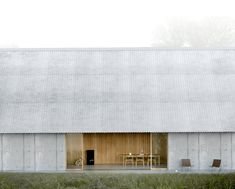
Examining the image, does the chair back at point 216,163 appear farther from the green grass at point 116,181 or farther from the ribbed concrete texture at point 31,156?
the ribbed concrete texture at point 31,156

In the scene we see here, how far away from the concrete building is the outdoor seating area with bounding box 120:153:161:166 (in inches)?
9.9

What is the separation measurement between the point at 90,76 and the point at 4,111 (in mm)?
4488

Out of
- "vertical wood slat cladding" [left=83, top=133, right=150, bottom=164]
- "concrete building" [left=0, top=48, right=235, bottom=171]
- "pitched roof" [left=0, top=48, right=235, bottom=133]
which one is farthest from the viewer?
"vertical wood slat cladding" [left=83, top=133, right=150, bottom=164]

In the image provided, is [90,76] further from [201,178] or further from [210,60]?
[201,178]

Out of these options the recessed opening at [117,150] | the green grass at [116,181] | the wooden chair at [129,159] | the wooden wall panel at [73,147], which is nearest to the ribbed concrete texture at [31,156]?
the recessed opening at [117,150]

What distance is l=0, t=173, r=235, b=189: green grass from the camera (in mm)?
20406

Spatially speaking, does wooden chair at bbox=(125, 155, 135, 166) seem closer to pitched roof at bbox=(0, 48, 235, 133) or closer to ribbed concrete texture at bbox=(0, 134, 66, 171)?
pitched roof at bbox=(0, 48, 235, 133)

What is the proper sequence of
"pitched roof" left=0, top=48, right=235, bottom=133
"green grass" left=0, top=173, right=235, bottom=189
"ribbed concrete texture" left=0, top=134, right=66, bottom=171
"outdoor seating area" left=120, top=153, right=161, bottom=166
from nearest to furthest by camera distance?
"green grass" left=0, top=173, right=235, bottom=189 < "ribbed concrete texture" left=0, top=134, right=66, bottom=171 < "pitched roof" left=0, top=48, right=235, bottom=133 < "outdoor seating area" left=120, top=153, right=161, bottom=166

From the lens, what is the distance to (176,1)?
6988 cm

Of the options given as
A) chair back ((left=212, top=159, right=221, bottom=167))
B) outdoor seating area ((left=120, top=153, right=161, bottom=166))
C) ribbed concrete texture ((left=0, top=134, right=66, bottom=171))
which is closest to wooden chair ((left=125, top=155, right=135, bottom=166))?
outdoor seating area ((left=120, top=153, right=161, bottom=166))

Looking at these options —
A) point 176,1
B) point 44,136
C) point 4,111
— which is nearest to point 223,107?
point 44,136

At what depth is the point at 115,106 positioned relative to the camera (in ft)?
89.7

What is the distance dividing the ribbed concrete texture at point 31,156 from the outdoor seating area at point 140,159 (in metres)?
3.70

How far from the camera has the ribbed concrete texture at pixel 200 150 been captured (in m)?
26.5
